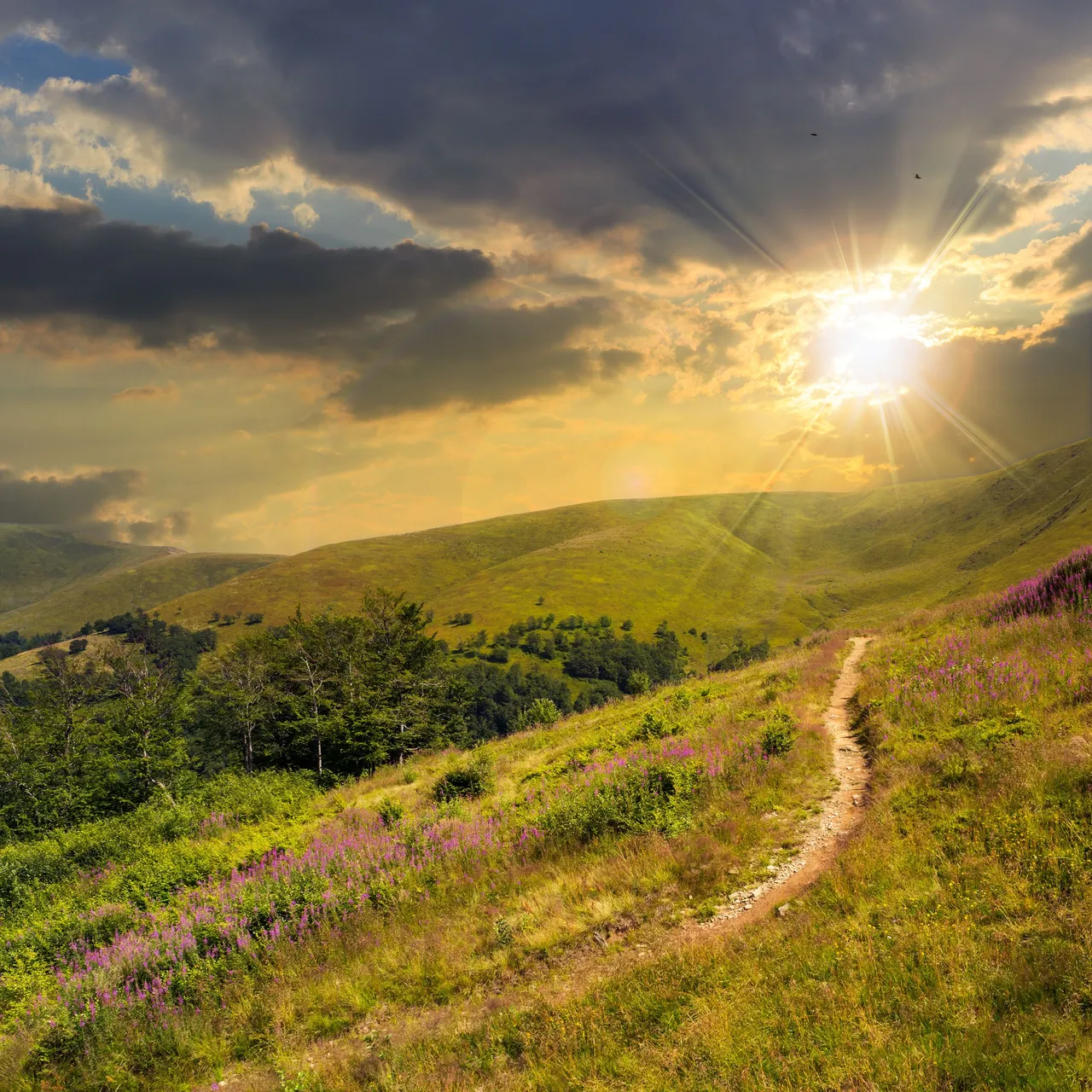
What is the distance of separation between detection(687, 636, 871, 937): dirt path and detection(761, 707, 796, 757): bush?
96 centimetres

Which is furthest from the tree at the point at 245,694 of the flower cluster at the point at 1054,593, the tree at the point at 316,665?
the flower cluster at the point at 1054,593

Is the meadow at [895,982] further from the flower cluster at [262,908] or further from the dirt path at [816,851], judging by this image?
the flower cluster at [262,908]

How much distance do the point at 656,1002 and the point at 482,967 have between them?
3080 millimetres

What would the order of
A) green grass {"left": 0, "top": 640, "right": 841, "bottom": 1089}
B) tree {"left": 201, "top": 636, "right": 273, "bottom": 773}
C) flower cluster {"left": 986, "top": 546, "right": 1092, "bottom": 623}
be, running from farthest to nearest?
tree {"left": 201, "top": 636, "right": 273, "bottom": 773} < flower cluster {"left": 986, "top": 546, "right": 1092, "bottom": 623} < green grass {"left": 0, "top": 640, "right": 841, "bottom": 1089}

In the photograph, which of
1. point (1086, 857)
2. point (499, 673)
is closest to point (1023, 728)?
point (1086, 857)

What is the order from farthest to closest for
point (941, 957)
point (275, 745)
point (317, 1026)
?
point (275, 745) < point (317, 1026) < point (941, 957)

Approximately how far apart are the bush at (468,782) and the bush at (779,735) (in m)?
9.86

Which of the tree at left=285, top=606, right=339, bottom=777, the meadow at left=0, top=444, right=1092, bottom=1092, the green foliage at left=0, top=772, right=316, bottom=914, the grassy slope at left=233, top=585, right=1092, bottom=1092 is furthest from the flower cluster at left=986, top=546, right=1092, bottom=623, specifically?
the tree at left=285, top=606, right=339, bottom=777

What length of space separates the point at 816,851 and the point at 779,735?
4885 millimetres

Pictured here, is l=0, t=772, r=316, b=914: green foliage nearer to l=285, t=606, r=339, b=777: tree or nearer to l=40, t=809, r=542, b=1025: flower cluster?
l=40, t=809, r=542, b=1025: flower cluster

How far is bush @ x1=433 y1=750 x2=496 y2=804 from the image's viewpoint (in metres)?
19.4

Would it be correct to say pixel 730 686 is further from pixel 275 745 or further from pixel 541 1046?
pixel 275 745

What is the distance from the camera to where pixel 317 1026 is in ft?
25.5

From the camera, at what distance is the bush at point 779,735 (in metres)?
13.1
